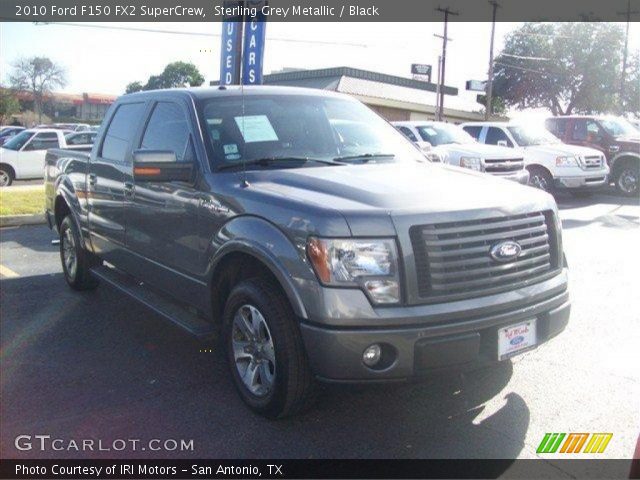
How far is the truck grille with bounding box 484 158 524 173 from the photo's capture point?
486 inches

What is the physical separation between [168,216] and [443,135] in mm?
10528

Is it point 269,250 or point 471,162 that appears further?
point 471,162

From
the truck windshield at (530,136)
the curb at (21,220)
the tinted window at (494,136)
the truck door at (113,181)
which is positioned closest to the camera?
the truck door at (113,181)

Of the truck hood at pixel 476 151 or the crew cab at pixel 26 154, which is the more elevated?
the truck hood at pixel 476 151

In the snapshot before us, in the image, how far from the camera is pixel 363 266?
3203 millimetres

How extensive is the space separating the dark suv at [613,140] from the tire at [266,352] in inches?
553

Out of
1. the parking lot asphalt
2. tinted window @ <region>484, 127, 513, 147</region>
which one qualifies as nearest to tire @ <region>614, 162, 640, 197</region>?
tinted window @ <region>484, 127, 513, 147</region>

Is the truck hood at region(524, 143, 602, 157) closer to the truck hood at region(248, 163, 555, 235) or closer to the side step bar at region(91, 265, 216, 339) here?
the truck hood at region(248, 163, 555, 235)

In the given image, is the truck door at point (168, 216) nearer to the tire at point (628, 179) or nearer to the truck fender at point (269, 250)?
the truck fender at point (269, 250)

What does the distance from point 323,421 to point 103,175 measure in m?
3.16

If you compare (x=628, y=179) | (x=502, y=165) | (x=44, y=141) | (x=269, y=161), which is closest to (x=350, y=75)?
(x=44, y=141)

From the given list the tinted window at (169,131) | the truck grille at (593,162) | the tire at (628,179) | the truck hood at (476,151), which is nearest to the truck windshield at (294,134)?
the tinted window at (169,131)

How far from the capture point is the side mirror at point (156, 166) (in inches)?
160

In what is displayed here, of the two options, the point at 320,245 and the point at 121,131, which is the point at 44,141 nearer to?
the point at 121,131
